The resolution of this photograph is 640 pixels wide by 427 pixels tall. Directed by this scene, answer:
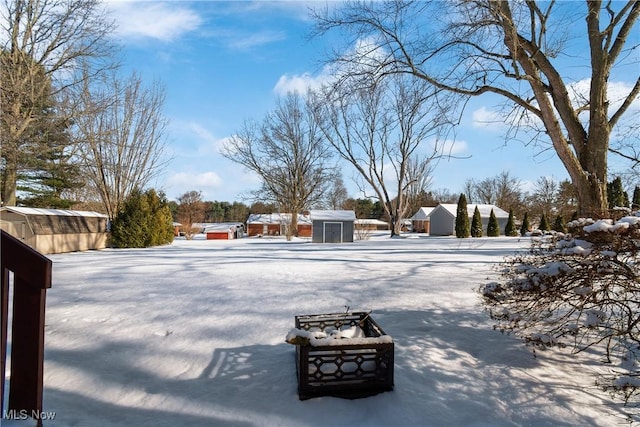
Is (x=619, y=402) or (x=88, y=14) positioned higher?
(x=88, y=14)

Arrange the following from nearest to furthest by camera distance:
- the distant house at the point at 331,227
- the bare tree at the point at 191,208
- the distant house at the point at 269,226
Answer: the distant house at the point at 331,227
the bare tree at the point at 191,208
the distant house at the point at 269,226

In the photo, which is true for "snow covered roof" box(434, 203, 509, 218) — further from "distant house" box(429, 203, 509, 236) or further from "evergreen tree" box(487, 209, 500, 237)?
"evergreen tree" box(487, 209, 500, 237)

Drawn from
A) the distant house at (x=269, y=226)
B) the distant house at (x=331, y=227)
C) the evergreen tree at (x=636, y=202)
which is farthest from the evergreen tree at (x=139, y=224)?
the distant house at (x=269, y=226)

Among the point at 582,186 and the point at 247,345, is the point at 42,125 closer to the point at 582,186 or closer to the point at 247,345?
the point at 247,345

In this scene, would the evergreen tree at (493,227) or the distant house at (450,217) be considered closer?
the evergreen tree at (493,227)

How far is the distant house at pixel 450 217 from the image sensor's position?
34.5m

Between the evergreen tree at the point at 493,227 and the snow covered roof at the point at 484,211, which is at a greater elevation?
the snow covered roof at the point at 484,211

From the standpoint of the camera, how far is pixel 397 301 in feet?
16.3

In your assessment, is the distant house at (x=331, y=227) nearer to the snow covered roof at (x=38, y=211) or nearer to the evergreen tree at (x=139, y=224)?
the evergreen tree at (x=139, y=224)

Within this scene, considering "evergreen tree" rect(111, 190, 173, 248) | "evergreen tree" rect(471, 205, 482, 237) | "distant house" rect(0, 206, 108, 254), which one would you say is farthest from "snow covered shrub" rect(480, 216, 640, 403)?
"evergreen tree" rect(471, 205, 482, 237)

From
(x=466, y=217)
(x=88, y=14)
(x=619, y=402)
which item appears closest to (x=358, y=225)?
(x=466, y=217)

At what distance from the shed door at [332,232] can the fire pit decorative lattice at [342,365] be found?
21.3 m

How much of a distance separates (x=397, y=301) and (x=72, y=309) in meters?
4.20

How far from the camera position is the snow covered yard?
8.89 feet
